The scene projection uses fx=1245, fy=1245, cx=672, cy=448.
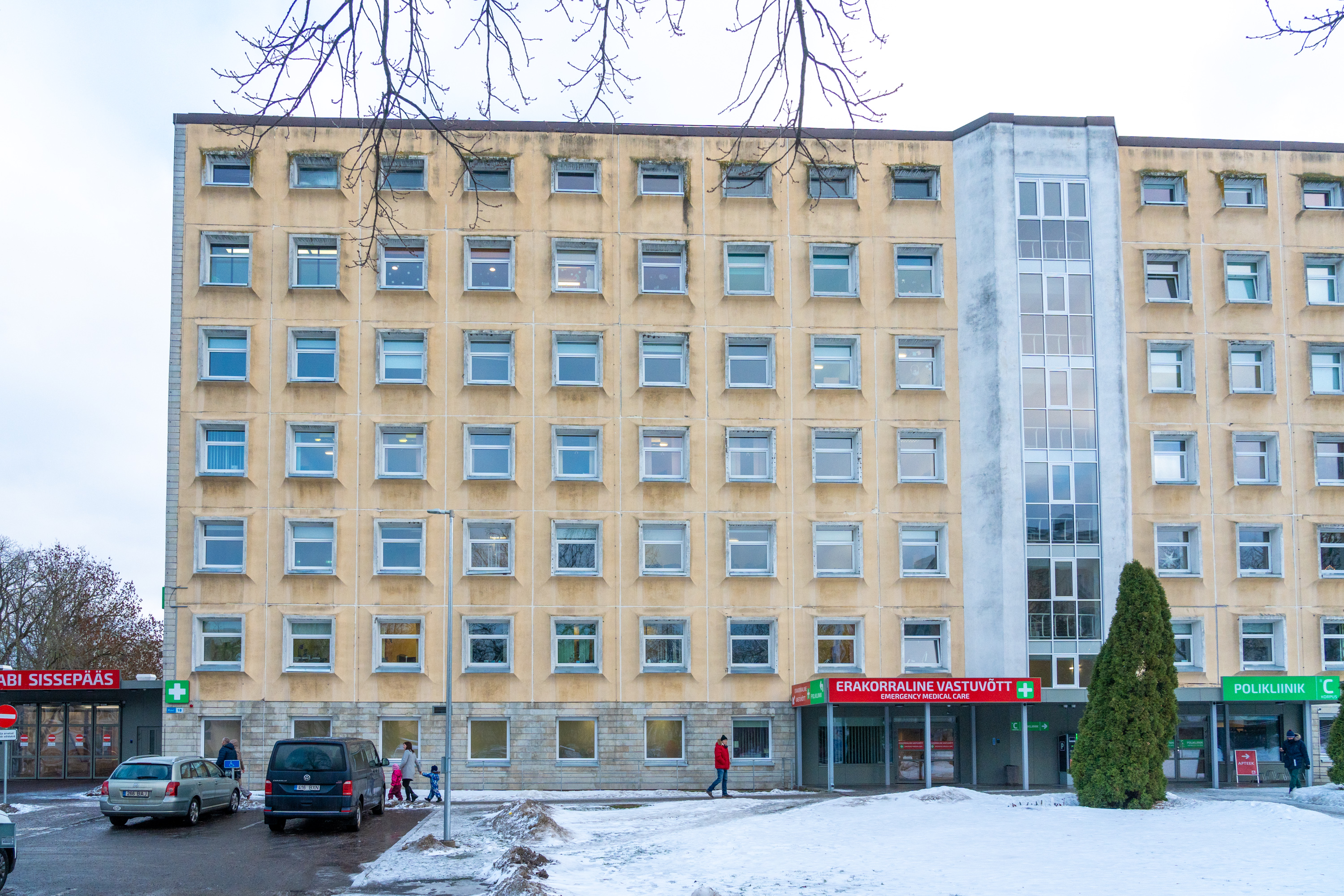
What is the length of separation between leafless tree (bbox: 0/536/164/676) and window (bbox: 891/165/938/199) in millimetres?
49144

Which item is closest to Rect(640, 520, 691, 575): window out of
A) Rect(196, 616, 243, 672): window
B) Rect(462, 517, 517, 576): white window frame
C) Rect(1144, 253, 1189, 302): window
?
Rect(462, 517, 517, 576): white window frame

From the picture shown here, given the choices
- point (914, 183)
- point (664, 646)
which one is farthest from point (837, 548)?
point (914, 183)

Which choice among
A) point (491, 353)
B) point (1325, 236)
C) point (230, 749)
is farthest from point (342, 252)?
point (1325, 236)

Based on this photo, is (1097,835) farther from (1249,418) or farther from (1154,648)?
(1249,418)

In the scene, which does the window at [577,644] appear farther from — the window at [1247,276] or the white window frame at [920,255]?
the window at [1247,276]

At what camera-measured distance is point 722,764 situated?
33844mm

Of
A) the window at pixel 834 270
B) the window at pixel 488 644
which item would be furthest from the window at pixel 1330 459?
the window at pixel 488 644

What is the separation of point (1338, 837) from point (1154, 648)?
5860 mm

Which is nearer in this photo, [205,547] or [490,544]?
[205,547]

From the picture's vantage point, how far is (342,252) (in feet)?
129

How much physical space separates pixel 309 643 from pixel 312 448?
600 centimetres

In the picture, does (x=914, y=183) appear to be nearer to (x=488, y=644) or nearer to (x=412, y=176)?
(x=412, y=176)

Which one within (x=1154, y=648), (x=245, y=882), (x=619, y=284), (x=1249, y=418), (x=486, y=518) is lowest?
(x=245, y=882)

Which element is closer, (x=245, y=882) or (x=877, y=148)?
(x=245, y=882)
